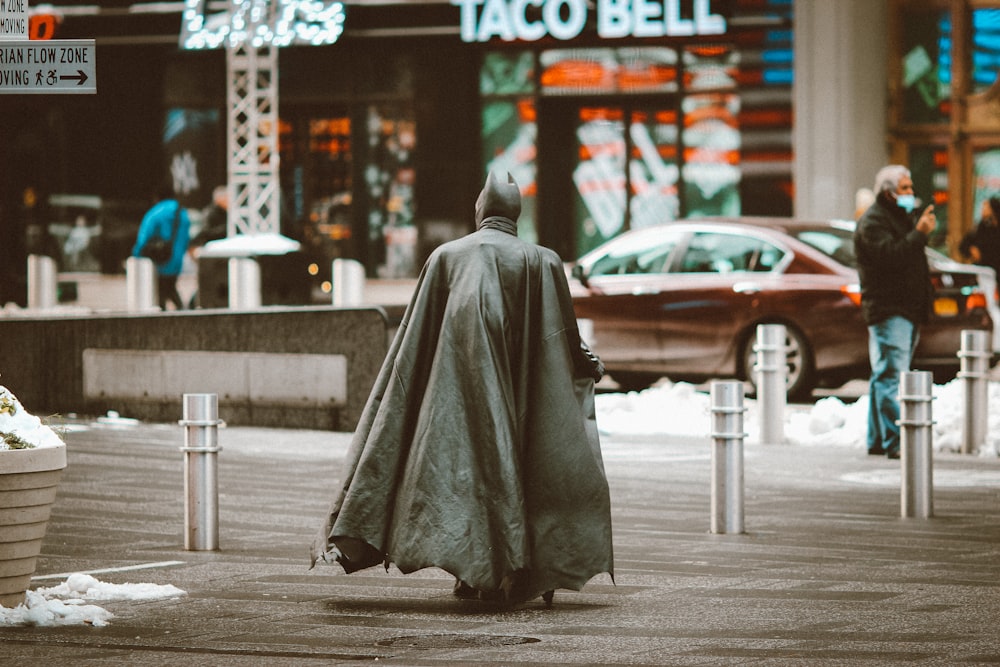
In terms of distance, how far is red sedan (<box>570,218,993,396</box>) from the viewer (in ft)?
52.2

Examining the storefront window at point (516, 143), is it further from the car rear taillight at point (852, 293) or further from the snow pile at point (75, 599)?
the snow pile at point (75, 599)

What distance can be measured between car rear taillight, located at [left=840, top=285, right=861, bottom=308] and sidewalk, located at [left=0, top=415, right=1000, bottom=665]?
383cm

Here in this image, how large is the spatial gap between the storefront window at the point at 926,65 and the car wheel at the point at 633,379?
9135 millimetres

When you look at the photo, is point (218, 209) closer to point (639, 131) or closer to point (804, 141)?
point (639, 131)

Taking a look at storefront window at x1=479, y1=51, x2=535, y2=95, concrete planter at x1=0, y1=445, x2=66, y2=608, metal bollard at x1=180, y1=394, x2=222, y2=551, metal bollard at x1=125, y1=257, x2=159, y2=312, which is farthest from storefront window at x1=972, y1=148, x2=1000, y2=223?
concrete planter at x1=0, y1=445, x2=66, y2=608

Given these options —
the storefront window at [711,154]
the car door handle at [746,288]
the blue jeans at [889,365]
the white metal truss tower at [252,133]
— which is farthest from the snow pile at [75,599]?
the storefront window at [711,154]

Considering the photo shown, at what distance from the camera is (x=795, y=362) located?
53.2 feet

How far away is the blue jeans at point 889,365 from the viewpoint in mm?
12477

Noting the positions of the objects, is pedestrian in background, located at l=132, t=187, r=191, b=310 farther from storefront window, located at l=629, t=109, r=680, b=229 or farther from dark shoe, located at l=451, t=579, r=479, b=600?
dark shoe, located at l=451, t=579, r=479, b=600

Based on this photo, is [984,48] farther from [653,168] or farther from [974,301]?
[974,301]

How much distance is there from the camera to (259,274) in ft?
82.1

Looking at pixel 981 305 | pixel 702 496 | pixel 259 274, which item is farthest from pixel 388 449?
pixel 259 274

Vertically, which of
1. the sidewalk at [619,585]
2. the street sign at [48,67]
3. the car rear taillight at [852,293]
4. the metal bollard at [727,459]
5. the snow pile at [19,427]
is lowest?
the sidewalk at [619,585]

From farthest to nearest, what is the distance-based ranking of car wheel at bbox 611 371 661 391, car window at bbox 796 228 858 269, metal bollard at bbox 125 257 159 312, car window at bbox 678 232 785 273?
metal bollard at bbox 125 257 159 312 → car wheel at bbox 611 371 661 391 → car window at bbox 678 232 785 273 → car window at bbox 796 228 858 269
